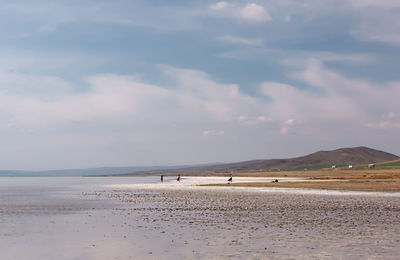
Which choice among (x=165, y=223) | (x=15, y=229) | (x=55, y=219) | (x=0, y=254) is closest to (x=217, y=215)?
(x=165, y=223)

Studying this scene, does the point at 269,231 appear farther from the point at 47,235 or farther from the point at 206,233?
the point at 47,235

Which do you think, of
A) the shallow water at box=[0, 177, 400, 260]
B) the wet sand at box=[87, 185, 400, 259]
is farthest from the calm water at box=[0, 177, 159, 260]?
the wet sand at box=[87, 185, 400, 259]

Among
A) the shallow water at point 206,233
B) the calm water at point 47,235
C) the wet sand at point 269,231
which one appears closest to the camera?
the wet sand at point 269,231

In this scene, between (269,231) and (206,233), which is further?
(269,231)

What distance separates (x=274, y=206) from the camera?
3831 centimetres

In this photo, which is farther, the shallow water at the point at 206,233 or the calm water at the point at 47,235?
the calm water at the point at 47,235

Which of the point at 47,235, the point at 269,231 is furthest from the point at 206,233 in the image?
the point at 47,235

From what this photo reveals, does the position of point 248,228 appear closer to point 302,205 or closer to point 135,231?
point 135,231

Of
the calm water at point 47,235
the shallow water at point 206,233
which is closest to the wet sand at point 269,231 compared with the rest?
the shallow water at point 206,233

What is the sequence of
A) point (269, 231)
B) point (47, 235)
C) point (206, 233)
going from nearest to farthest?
1. point (206, 233)
2. point (47, 235)
3. point (269, 231)

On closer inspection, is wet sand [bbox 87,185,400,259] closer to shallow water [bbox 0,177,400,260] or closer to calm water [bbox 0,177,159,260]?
shallow water [bbox 0,177,400,260]

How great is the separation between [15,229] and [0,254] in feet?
26.9

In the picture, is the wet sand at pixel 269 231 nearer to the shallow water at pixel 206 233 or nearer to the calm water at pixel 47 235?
the shallow water at pixel 206 233

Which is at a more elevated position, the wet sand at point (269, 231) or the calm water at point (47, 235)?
the calm water at point (47, 235)
